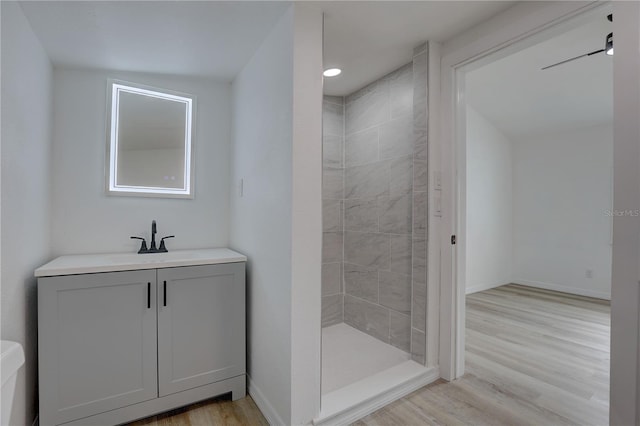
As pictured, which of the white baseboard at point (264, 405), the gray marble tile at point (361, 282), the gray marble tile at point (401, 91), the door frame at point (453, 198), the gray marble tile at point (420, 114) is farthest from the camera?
the gray marble tile at point (361, 282)

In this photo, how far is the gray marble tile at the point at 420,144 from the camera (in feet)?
7.09

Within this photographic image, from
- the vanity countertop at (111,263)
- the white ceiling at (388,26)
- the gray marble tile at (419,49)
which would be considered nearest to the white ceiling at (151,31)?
the white ceiling at (388,26)

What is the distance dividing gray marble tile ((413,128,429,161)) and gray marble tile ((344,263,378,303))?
1133 mm

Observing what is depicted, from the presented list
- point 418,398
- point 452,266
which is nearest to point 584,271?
point 452,266

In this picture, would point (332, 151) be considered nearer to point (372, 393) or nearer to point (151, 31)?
point (151, 31)

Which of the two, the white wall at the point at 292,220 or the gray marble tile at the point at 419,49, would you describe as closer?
the white wall at the point at 292,220

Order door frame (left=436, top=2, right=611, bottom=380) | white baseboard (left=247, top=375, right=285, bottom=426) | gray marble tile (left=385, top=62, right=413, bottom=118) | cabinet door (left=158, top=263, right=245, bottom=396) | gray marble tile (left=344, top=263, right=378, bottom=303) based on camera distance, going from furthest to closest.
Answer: gray marble tile (left=344, top=263, right=378, bottom=303)
gray marble tile (left=385, top=62, right=413, bottom=118)
door frame (left=436, top=2, right=611, bottom=380)
cabinet door (left=158, top=263, right=245, bottom=396)
white baseboard (left=247, top=375, right=285, bottom=426)

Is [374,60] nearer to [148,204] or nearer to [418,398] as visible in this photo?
[148,204]

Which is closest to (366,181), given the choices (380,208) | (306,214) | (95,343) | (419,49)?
(380,208)

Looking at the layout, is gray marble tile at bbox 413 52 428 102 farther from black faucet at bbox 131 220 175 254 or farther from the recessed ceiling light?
black faucet at bbox 131 220 175 254

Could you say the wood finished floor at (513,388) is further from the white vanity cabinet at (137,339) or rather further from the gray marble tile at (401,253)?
the gray marble tile at (401,253)

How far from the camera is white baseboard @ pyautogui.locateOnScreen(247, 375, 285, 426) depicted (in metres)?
1.66

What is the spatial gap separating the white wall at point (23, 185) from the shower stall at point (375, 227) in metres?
1.66

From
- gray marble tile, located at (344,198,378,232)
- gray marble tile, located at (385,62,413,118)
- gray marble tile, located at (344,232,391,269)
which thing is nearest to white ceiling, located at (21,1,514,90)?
gray marble tile, located at (385,62,413,118)
